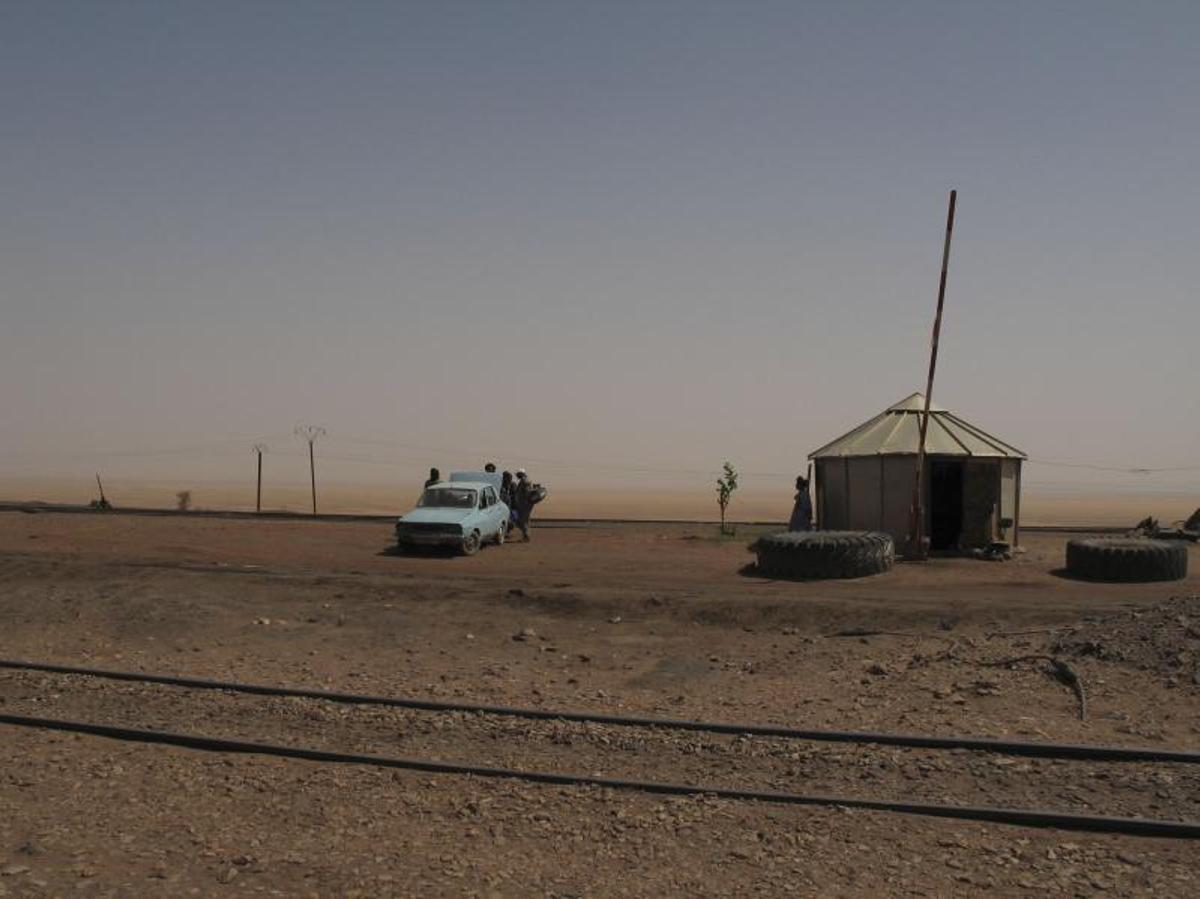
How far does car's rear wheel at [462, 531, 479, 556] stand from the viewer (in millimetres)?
25625

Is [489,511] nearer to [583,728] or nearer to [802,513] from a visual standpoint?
[802,513]

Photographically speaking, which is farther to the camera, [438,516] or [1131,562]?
[438,516]

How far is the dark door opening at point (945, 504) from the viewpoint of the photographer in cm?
2606

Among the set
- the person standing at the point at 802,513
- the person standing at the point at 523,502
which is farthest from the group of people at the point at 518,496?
the person standing at the point at 802,513

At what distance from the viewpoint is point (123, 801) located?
8.56m

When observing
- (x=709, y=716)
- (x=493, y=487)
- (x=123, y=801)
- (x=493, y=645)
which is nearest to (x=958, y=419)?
(x=493, y=487)

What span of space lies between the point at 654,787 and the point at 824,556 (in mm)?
12891

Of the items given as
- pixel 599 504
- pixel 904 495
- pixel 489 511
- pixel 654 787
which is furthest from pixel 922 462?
pixel 599 504

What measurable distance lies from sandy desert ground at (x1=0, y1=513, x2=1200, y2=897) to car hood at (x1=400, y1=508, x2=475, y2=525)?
14.1ft

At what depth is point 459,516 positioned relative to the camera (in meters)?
25.9

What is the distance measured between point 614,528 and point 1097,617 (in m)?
21.1

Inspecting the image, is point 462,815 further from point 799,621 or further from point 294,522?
point 294,522

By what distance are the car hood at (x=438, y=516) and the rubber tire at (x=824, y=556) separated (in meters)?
7.72

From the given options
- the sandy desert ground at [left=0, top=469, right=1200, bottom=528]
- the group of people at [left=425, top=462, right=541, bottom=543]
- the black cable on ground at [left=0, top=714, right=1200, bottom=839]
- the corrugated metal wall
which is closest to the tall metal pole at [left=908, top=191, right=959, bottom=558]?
the corrugated metal wall
